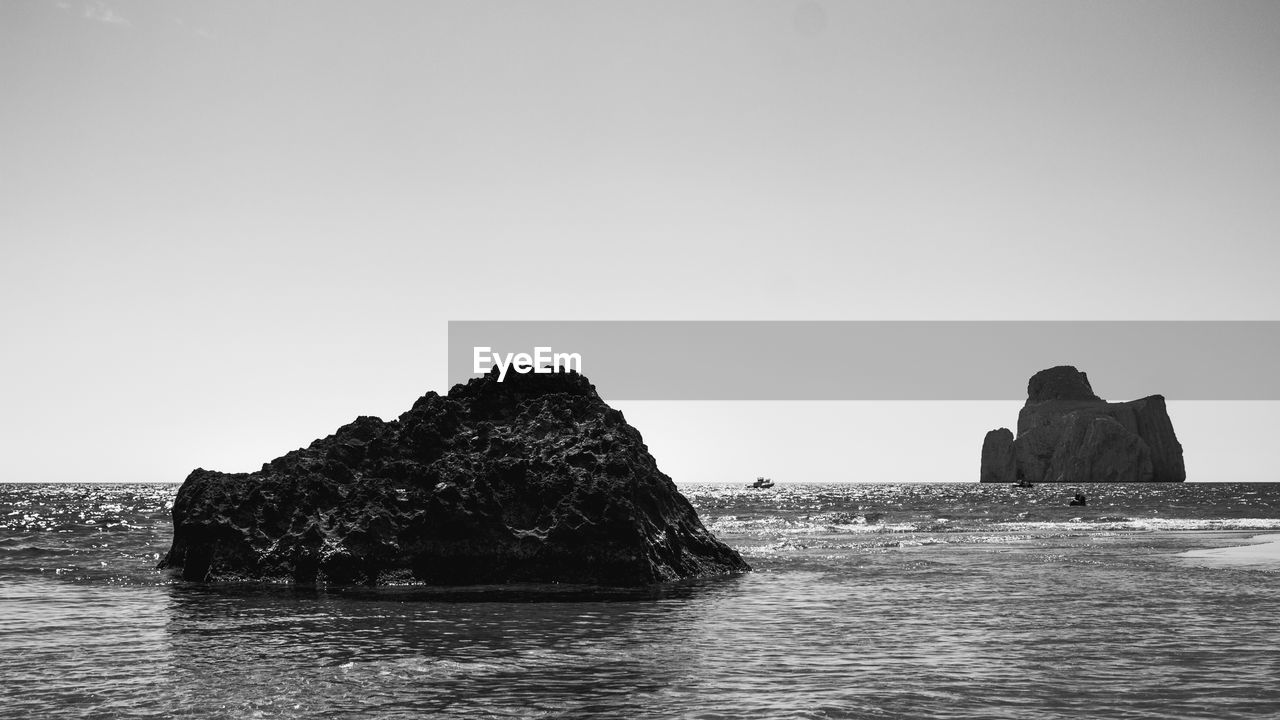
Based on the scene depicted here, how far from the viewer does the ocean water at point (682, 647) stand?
13547 mm

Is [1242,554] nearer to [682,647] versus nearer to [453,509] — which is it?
[453,509]

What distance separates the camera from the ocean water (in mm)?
13547

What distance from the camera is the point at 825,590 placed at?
93.0 ft

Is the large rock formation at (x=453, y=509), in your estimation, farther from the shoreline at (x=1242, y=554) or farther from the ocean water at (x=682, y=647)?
the shoreline at (x=1242, y=554)

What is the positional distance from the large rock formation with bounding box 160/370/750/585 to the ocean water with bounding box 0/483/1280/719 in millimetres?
2083

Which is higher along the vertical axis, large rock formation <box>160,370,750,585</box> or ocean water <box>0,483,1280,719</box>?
large rock formation <box>160,370,750,585</box>

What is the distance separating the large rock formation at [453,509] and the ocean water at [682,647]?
6.83 feet

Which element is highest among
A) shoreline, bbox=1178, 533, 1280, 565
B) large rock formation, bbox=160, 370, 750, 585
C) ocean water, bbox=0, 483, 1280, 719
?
large rock formation, bbox=160, 370, 750, 585

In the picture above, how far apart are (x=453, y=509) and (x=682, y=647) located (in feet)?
44.7

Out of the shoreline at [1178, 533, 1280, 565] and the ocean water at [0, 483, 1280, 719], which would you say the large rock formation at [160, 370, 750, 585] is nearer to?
the ocean water at [0, 483, 1280, 719]

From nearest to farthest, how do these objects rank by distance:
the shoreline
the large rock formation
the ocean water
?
the ocean water < the large rock formation < the shoreline

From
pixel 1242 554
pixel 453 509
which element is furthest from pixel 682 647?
pixel 1242 554

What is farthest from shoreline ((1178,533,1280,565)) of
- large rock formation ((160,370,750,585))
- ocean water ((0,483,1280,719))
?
large rock formation ((160,370,750,585))

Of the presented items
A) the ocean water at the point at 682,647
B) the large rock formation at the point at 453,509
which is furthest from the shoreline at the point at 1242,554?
the large rock formation at the point at 453,509
